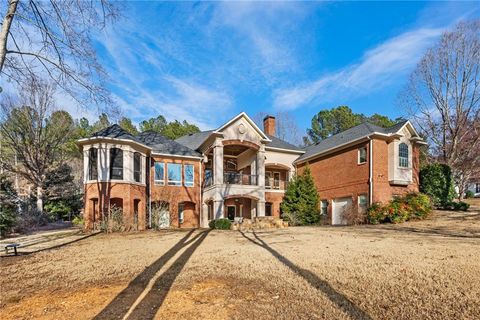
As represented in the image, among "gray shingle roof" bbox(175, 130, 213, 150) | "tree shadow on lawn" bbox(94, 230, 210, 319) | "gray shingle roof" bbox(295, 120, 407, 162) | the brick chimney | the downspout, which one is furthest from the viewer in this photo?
the brick chimney

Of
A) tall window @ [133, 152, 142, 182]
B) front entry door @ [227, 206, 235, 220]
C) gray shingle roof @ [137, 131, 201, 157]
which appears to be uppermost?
gray shingle roof @ [137, 131, 201, 157]

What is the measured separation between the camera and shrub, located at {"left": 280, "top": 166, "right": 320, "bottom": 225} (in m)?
21.7

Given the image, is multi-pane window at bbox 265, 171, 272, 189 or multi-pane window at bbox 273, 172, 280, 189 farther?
multi-pane window at bbox 273, 172, 280, 189

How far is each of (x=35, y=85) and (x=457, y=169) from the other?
32.5 m

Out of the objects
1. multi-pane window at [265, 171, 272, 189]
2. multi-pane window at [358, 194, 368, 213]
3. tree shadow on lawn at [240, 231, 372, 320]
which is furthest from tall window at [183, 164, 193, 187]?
tree shadow on lawn at [240, 231, 372, 320]

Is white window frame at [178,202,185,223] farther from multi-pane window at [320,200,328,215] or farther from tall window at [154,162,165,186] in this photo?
multi-pane window at [320,200,328,215]

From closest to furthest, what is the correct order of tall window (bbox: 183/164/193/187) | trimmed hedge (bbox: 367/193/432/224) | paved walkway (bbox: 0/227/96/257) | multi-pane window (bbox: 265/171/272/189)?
paved walkway (bbox: 0/227/96/257), trimmed hedge (bbox: 367/193/432/224), tall window (bbox: 183/164/193/187), multi-pane window (bbox: 265/171/272/189)

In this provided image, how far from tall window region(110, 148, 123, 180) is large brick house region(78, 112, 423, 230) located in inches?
2.3

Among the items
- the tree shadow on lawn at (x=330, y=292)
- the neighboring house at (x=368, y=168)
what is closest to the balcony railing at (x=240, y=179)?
the neighboring house at (x=368, y=168)

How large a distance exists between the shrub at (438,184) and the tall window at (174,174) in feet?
58.4

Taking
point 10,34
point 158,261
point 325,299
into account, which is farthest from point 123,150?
point 325,299

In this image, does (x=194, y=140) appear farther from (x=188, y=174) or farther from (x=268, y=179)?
(x=268, y=179)

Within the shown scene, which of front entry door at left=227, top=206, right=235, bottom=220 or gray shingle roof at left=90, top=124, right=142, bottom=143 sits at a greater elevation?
gray shingle roof at left=90, top=124, right=142, bottom=143

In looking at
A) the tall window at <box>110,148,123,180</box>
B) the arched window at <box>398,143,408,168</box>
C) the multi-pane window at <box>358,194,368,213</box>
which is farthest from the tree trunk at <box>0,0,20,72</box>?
the arched window at <box>398,143,408,168</box>
